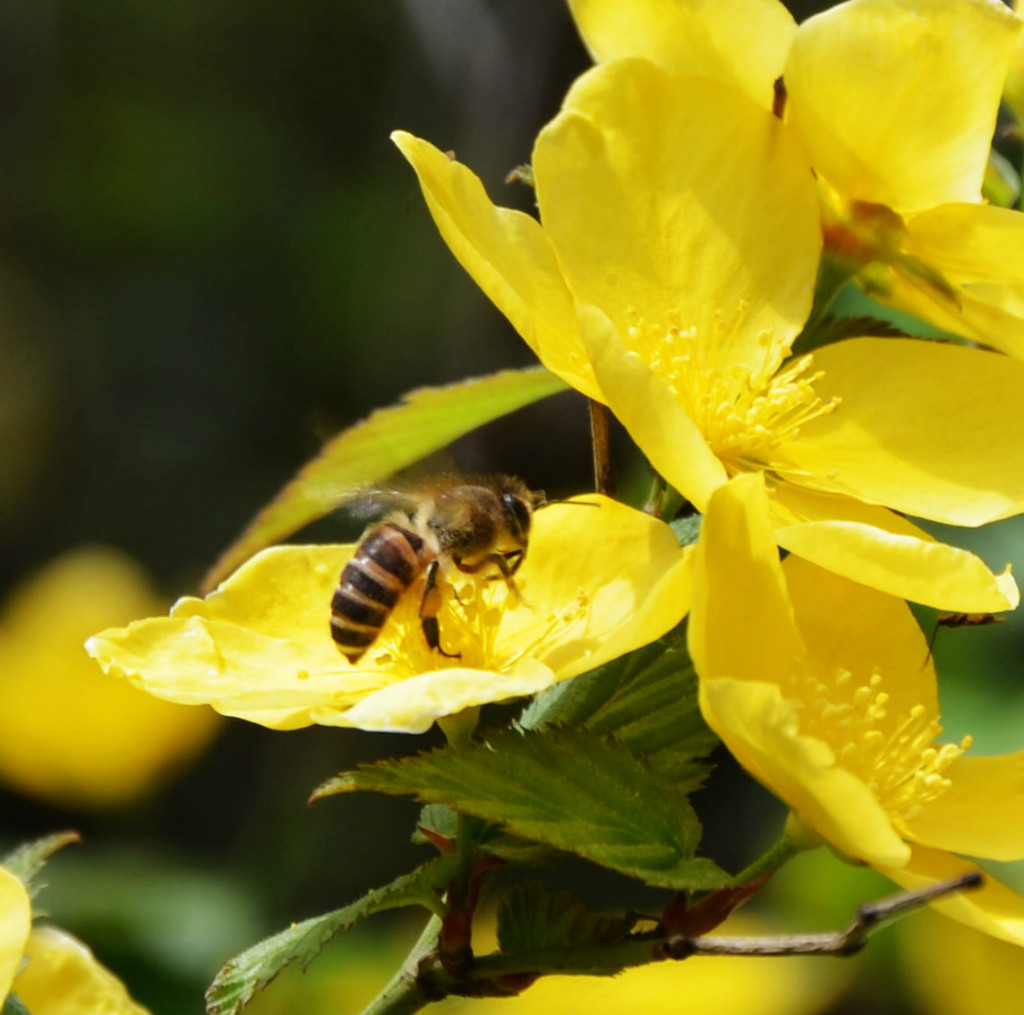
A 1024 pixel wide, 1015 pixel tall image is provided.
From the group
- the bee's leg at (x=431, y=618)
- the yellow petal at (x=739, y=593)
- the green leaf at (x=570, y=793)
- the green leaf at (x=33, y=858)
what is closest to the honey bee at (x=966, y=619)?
the yellow petal at (x=739, y=593)

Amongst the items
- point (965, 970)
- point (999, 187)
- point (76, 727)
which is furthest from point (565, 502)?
point (76, 727)

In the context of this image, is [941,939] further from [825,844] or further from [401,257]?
[401,257]

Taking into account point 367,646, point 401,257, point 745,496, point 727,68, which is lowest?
point 401,257

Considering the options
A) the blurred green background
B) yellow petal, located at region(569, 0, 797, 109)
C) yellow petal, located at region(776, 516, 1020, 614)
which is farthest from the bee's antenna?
the blurred green background

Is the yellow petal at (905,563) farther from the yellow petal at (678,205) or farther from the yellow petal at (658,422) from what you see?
the yellow petal at (678,205)

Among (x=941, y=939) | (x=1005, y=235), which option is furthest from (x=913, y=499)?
(x=941, y=939)

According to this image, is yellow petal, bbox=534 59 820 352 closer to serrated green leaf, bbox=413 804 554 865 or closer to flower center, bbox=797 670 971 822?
flower center, bbox=797 670 971 822
